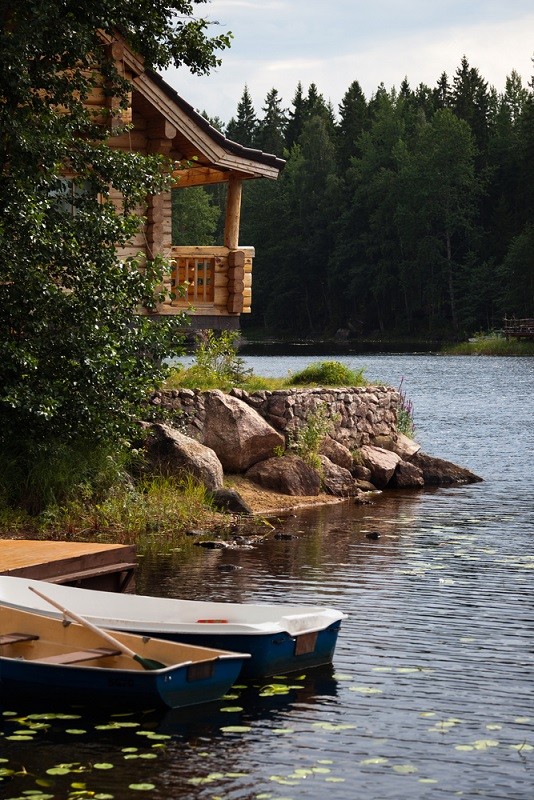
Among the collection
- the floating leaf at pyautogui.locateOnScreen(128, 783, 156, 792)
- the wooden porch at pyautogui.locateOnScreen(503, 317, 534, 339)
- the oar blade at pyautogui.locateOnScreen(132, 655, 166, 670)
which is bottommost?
the floating leaf at pyautogui.locateOnScreen(128, 783, 156, 792)

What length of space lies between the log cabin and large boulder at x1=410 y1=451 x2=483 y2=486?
429cm

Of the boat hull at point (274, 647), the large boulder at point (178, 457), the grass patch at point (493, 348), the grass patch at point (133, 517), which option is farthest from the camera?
the grass patch at point (493, 348)

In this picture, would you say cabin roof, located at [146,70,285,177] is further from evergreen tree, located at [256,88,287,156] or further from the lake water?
evergreen tree, located at [256,88,287,156]

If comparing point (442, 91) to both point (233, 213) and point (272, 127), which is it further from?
point (233, 213)

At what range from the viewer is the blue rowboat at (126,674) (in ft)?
28.3

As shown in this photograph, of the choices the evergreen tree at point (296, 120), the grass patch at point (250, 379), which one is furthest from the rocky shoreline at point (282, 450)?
the evergreen tree at point (296, 120)

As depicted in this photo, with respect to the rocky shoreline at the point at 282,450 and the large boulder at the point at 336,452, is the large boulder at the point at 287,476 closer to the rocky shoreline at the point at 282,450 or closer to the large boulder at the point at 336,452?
the rocky shoreline at the point at 282,450

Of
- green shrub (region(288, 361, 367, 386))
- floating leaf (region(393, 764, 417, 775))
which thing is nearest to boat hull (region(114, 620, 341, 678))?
floating leaf (region(393, 764, 417, 775))

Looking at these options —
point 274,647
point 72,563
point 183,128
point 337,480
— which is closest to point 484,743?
point 274,647

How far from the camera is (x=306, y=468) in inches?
822

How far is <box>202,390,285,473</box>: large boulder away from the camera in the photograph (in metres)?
20.1

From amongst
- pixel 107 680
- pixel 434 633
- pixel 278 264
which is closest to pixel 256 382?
pixel 434 633

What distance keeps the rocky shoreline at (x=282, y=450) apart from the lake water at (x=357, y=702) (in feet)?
6.54

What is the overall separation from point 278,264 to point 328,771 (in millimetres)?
113465
